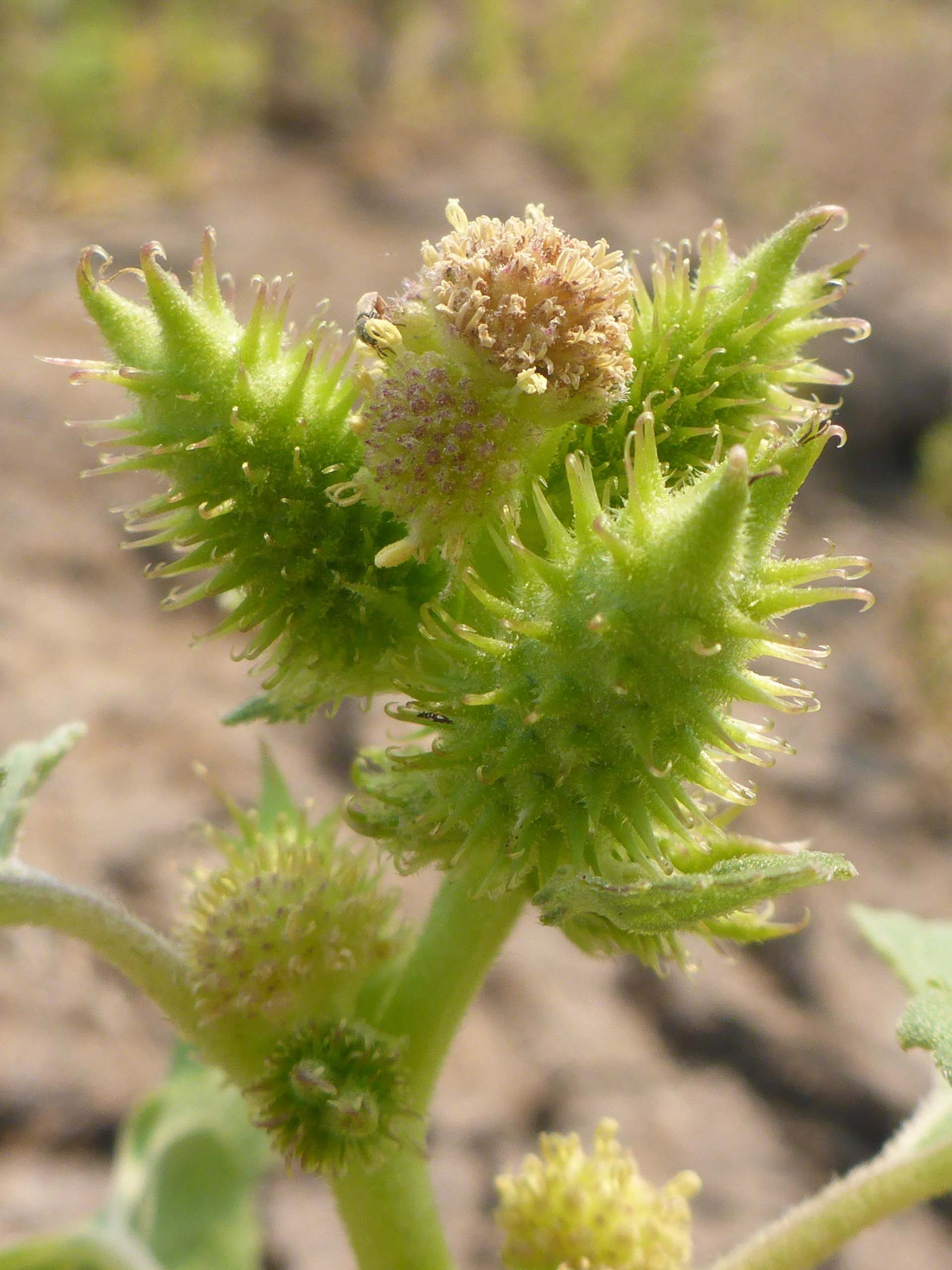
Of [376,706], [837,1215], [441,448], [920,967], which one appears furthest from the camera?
[376,706]

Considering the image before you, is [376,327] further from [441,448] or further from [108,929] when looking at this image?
[108,929]

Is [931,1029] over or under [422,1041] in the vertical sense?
over

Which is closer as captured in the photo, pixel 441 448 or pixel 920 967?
pixel 441 448

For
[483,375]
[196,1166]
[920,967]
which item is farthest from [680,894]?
[196,1166]

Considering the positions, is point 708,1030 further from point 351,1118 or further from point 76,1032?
point 351,1118

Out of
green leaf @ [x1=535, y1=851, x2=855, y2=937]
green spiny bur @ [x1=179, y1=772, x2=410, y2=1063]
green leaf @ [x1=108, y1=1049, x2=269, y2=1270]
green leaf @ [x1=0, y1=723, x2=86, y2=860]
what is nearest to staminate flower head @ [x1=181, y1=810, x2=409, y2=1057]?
green spiny bur @ [x1=179, y1=772, x2=410, y2=1063]

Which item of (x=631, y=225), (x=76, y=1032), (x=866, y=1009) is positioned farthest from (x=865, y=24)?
(x=76, y=1032)

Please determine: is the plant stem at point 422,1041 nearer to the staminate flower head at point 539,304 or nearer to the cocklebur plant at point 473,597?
the cocklebur plant at point 473,597

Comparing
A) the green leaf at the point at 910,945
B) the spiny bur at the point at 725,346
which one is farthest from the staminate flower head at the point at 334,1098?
the green leaf at the point at 910,945
